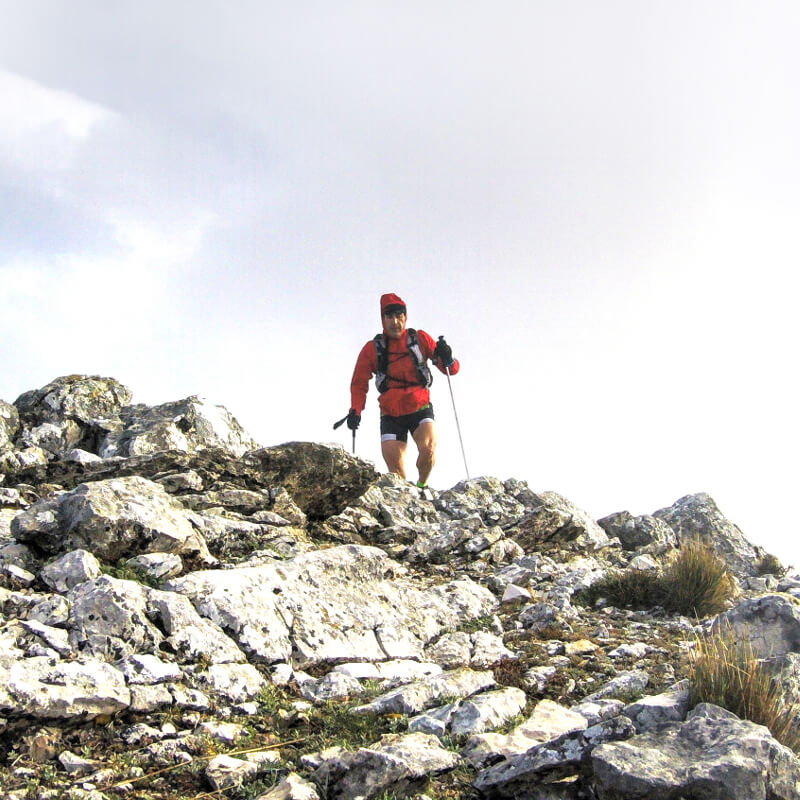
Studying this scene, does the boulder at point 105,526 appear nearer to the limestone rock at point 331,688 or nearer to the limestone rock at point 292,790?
the limestone rock at point 331,688

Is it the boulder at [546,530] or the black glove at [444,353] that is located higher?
the black glove at [444,353]

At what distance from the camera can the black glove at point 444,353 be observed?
16703 millimetres

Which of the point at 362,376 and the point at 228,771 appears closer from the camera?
the point at 228,771

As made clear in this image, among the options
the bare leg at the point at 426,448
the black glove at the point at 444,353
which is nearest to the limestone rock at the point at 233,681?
the bare leg at the point at 426,448

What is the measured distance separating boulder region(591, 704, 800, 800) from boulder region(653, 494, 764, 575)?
35.0 feet

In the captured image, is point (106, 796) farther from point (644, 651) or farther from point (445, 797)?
point (644, 651)

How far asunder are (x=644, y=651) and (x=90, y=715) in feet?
18.4

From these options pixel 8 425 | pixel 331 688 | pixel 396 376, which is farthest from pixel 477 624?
pixel 8 425

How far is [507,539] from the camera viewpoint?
1195 cm

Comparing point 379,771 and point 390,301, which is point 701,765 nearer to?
point 379,771

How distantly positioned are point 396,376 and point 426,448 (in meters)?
1.77

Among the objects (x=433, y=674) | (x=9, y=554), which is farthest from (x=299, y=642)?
(x=9, y=554)

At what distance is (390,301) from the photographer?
1683cm

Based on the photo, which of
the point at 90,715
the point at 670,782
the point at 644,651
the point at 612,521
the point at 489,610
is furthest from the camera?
the point at 612,521
